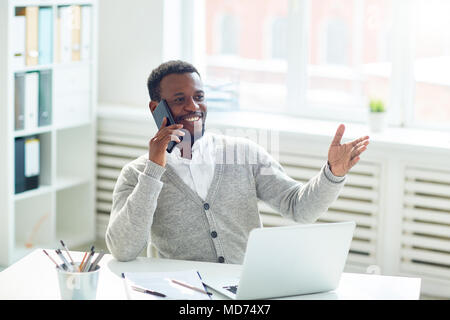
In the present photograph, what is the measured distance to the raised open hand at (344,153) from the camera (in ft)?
6.92

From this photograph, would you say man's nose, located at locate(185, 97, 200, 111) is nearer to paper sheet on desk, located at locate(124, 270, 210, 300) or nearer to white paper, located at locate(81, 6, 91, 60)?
paper sheet on desk, located at locate(124, 270, 210, 300)

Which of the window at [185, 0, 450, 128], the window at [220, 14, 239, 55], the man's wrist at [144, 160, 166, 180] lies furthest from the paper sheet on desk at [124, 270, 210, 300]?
the window at [220, 14, 239, 55]

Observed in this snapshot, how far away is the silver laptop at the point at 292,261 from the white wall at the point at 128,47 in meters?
2.26

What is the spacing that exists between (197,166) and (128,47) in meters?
1.85

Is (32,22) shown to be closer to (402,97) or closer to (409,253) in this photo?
(402,97)

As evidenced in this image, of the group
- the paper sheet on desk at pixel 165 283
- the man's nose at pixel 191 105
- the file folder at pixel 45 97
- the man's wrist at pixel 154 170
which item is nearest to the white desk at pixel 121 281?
the paper sheet on desk at pixel 165 283

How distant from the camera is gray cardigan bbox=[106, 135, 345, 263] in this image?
2098mm

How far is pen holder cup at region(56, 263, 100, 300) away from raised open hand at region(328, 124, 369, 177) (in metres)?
0.76

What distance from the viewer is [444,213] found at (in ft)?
10.9

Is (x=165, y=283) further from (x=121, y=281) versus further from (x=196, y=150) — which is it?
(x=196, y=150)

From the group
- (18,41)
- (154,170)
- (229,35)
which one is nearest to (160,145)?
(154,170)

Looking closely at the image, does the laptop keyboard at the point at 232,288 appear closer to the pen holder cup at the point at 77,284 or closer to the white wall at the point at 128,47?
the pen holder cup at the point at 77,284

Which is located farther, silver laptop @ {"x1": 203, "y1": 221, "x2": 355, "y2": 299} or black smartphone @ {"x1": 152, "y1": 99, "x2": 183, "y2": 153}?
black smartphone @ {"x1": 152, "y1": 99, "x2": 183, "y2": 153}
